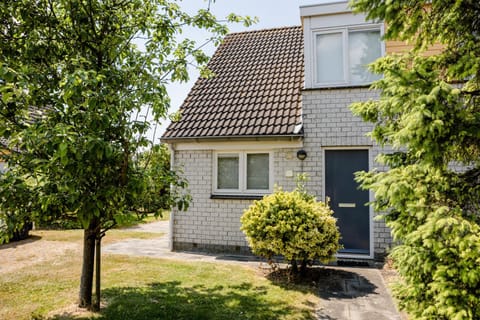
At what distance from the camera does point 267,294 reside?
5.61 meters

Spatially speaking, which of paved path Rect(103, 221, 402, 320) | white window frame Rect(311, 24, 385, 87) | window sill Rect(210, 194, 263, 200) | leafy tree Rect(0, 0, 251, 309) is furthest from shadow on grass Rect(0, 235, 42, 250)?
white window frame Rect(311, 24, 385, 87)

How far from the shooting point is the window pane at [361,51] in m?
8.13

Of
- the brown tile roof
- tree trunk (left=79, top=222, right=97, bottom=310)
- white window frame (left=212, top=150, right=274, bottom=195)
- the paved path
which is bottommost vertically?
the paved path

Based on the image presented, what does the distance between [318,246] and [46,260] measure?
6583 mm

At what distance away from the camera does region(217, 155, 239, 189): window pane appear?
9.04 meters

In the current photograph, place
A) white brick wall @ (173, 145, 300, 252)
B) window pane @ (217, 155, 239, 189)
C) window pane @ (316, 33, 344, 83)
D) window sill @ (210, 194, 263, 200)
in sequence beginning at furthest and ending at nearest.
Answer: window pane @ (217, 155, 239, 189) < window sill @ (210, 194, 263, 200) < white brick wall @ (173, 145, 300, 252) < window pane @ (316, 33, 344, 83)

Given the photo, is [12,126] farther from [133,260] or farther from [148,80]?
[133,260]

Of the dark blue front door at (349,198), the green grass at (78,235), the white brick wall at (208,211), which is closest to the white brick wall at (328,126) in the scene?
the dark blue front door at (349,198)

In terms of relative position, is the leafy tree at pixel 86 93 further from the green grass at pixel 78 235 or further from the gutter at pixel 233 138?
the green grass at pixel 78 235

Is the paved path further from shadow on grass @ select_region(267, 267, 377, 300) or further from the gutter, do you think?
the gutter

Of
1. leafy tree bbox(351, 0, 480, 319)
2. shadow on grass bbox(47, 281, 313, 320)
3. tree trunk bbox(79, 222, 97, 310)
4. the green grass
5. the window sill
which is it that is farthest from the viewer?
the green grass

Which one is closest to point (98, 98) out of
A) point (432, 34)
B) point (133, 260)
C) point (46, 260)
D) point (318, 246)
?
point (432, 34)

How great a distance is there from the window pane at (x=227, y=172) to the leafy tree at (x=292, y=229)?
2426mm

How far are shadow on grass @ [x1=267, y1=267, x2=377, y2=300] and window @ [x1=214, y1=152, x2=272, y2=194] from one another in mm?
2501
